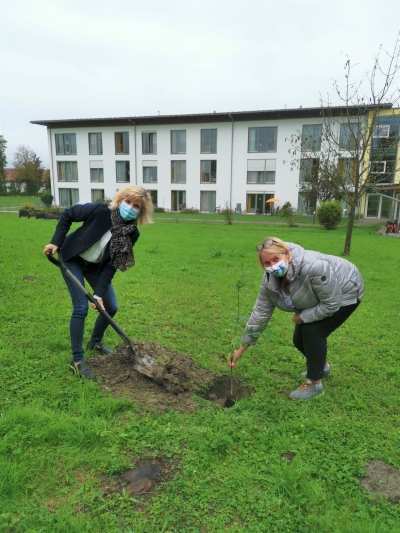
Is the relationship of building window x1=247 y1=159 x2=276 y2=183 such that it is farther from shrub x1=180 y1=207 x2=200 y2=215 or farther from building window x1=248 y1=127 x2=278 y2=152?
shrub x1=180 y1=207 x2=200 y2=215

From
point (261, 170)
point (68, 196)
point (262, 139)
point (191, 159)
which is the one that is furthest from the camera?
point (68, 196)

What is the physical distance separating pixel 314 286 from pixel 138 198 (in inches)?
64.3

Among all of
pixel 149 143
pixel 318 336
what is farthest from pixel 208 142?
pixel 318 336

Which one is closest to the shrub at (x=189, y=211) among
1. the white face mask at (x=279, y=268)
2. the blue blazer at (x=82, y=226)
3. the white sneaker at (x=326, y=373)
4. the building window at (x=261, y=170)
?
the building window at (x=261, y=170)

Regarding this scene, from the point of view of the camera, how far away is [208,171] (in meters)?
36.9

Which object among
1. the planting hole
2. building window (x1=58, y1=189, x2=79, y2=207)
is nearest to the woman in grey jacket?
the planting hole

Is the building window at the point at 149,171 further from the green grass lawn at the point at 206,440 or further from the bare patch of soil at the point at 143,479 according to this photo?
the bare patch of soil at the point at 143,479

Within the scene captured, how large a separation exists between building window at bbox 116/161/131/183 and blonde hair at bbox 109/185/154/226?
1470 inches

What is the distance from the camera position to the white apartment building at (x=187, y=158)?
3444 cm

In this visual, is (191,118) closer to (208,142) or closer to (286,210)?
(208,142)

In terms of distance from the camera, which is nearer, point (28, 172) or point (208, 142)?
point (208, 142)

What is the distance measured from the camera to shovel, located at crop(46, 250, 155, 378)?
3.35 metres

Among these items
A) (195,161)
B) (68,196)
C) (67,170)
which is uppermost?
(195,161)

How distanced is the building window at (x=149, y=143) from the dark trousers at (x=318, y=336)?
122 ft
